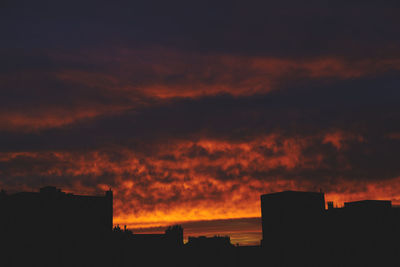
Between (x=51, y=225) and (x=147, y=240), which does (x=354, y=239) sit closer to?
(x=147, y=240)

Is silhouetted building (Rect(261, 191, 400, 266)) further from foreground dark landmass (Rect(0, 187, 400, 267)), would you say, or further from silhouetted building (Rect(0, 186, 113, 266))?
silhouetted building (Rect(0, 186, 113, 266))

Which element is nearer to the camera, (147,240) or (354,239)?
(147,240)

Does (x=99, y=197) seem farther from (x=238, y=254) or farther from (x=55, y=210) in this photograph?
(x=238, y=254)

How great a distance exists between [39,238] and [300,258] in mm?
108725

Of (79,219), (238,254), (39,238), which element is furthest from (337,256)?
(39,238)

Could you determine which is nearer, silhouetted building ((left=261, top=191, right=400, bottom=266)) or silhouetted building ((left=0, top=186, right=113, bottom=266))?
silhouetted building ((left=0, top=186, right=113, bottom=266))

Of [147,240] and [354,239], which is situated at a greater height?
[354,239]

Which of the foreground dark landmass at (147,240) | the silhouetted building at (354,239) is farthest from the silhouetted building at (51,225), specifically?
the silhouetted building at (354,239)

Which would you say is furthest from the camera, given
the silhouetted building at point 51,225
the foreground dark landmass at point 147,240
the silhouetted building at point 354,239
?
the silhouetted building at point 354,239

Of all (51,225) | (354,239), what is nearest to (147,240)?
(51,225)

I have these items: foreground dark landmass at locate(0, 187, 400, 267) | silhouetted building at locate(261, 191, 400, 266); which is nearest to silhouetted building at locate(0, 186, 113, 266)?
foreground dark landmass at locate(0, 187, 400, 267)

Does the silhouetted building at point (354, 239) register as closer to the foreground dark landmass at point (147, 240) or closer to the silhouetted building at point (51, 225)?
the foreground dark landmass at point (147, 240)

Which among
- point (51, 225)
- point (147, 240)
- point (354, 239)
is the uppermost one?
point (51, 225)

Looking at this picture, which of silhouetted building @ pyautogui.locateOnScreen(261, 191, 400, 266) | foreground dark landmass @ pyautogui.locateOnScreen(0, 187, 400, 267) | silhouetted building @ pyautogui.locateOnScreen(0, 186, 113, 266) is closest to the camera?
silhouetted building @ pyautogui.locateOnScreen(0, 186, 113, 266)
